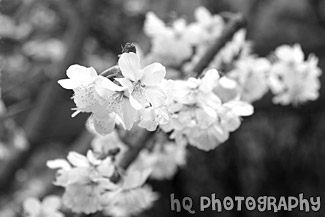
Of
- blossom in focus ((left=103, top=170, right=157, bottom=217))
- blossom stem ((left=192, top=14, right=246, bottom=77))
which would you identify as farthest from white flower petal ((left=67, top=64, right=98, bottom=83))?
blossom stem ((left=192, top=14, right=246, bottom=77))

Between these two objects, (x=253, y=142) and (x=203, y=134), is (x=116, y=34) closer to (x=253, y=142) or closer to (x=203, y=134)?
(x=253, y=142)

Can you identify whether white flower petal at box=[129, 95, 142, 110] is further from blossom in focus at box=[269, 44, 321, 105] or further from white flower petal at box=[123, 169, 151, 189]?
blossom in focus at box=[269, 44, 321, 105]

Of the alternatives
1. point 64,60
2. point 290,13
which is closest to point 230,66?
point 64,60

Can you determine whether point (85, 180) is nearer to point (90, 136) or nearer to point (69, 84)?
point (69, 84)

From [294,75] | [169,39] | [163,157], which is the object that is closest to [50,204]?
[163,157]

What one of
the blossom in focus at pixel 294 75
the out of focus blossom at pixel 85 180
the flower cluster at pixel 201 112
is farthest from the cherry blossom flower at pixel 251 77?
the out of focus blossom at pixel 85 180

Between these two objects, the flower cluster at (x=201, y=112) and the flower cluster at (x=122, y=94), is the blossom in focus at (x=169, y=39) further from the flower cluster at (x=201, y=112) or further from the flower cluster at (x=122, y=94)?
the flower cluster at (x=122, y=94)
